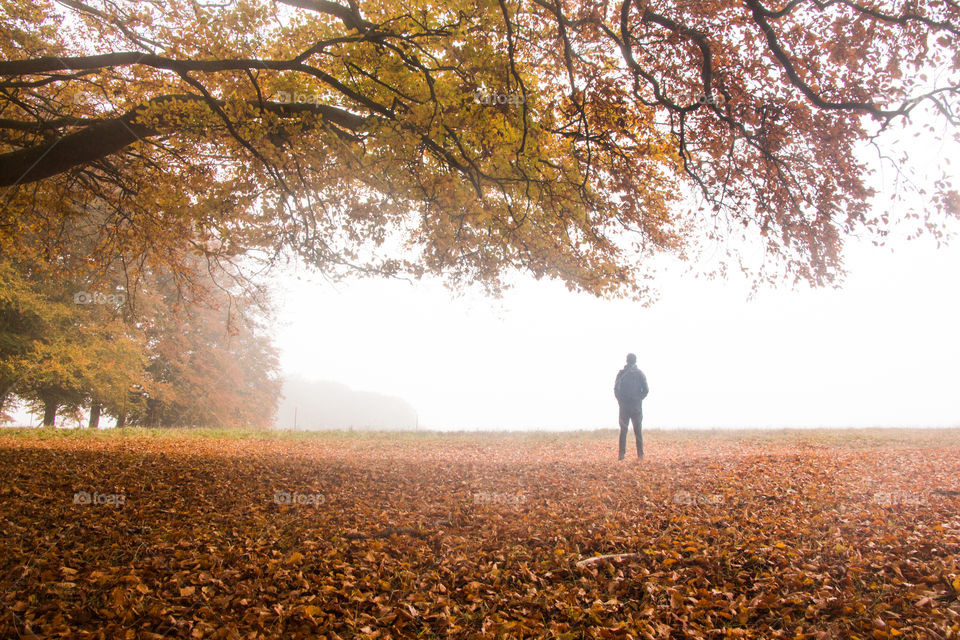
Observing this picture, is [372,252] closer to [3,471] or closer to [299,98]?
[299,98]

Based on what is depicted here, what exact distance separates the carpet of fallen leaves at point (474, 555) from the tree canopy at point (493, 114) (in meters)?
4.23

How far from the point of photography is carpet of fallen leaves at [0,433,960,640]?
3.58 metres

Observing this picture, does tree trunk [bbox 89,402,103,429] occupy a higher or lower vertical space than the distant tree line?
lower

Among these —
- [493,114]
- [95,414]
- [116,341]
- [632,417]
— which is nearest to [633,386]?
[632,417]

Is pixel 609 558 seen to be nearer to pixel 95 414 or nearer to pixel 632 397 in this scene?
pixel 632 397

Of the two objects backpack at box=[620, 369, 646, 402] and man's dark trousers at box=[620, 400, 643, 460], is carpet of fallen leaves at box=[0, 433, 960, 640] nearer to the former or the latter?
man's dark trousers at box=[620, 400, 643, 460]

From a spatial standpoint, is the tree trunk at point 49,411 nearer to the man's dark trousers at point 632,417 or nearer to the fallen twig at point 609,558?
the man's dark trousers at point 632,417

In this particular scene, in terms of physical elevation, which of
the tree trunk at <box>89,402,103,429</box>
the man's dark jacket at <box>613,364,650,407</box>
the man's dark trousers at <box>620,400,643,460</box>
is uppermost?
the man's dark jacket at <box>613,364,650,407</box>

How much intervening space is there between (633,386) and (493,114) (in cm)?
639

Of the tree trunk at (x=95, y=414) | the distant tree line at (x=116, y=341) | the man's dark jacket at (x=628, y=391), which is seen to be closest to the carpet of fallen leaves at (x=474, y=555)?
the man's dark jacket at (x=628, y=391)

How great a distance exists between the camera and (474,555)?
4.72 metres

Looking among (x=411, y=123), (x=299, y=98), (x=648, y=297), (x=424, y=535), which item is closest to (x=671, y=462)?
(x=648, y=297)

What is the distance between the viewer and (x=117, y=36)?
972cm

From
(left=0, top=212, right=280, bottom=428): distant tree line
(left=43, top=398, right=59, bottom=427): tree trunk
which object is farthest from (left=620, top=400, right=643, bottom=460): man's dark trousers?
(left=43, top=398, right=59, bottom=427): tree trunk
